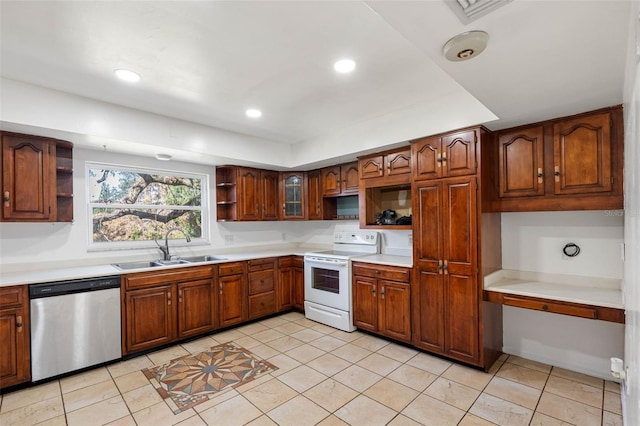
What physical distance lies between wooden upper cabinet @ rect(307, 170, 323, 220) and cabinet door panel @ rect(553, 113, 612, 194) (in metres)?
2.90

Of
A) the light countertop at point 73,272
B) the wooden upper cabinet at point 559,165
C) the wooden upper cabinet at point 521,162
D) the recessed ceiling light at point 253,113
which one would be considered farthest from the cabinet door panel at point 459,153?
the recessed ceiling light at point 253,113

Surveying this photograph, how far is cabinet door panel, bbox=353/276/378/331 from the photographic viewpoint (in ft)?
11.6

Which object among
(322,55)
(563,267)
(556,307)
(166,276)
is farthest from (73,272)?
(563,267)

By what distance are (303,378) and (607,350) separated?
256 cm

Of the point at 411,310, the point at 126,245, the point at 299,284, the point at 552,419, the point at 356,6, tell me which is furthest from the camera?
the point at 299,284

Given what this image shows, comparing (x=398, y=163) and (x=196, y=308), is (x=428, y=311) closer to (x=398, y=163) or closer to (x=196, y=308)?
(x=398, y=163)

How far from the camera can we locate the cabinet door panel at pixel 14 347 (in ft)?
8.14

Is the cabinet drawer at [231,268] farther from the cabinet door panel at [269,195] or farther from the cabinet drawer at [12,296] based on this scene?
the cabinet drawer at [12,296]

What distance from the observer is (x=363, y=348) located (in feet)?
10.8

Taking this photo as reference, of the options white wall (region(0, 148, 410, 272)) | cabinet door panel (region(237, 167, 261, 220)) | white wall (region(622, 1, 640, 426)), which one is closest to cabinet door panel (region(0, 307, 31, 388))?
white wall (region(0, 148, 410, 272))

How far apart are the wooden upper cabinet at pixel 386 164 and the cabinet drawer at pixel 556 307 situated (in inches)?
61.3

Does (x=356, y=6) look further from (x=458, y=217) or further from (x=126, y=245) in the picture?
(x=126, y=245)

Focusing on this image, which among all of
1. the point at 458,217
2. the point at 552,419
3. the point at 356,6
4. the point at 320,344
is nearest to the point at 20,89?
the point at 356,6

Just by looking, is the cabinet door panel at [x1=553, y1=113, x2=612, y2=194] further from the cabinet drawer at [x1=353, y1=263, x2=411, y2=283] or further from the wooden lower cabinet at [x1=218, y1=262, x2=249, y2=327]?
the wooden lower cabinet at [x1=218, y1=262, x2=249, y2=327]
